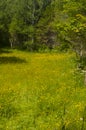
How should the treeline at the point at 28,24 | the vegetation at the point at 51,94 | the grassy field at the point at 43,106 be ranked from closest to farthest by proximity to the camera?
the grassy field at the point at 43,106 < the vegetation at the point at 51,94 < the treeline at the point at 28,24

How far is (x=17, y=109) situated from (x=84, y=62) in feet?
45.9

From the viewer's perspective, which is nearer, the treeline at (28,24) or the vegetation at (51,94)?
the vegetation at (51,94)

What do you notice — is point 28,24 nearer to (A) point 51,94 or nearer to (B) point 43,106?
(A) point 51,94

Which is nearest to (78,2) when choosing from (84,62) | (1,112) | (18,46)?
Answer: (84,62)

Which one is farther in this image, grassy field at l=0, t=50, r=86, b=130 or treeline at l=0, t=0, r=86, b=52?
treeline at l=0, t=0, r=86, b=52

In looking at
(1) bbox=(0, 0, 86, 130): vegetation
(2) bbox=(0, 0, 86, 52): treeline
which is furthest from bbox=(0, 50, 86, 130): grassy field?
(2) bbox=(0, 0, 86, 52): treeline

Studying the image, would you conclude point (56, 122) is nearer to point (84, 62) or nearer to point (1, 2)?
point (84, 62)

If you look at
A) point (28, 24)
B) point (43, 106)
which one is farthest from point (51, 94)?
point (28, 24)

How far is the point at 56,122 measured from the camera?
1159 cm

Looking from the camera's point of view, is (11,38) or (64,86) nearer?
(64,86)

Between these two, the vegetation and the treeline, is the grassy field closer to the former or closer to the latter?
the vegetation

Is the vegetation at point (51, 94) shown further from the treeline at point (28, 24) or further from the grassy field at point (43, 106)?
the treeline at point (28, 24)

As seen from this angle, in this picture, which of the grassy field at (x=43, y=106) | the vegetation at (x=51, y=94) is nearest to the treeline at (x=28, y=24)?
the vegetation at (x=51, y=94)

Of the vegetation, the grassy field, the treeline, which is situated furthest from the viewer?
the treeline
